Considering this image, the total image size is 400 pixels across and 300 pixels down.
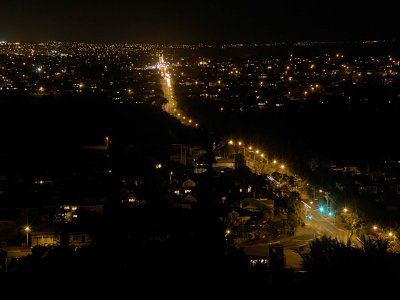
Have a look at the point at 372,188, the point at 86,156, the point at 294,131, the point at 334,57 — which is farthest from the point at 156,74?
the point at 372,188

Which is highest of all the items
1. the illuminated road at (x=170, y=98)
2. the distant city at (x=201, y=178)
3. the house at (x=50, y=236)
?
the illuminated road at (x=170, y=98)

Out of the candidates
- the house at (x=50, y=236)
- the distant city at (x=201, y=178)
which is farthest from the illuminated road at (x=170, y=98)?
the house at (x=50, y=236)

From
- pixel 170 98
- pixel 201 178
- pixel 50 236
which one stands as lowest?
pixel 50 236

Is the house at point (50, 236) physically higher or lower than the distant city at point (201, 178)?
lower

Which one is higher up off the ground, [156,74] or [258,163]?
[156,74]

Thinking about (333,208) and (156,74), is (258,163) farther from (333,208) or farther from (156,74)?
(156,74)

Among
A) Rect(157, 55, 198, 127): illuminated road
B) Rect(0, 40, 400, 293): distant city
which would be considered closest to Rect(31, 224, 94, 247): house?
Rect(0, 40, 400, 293): distant city

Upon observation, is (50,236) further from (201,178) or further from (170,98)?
(170,98)

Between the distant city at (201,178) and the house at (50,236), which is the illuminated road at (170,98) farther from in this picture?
the house at (50,236)

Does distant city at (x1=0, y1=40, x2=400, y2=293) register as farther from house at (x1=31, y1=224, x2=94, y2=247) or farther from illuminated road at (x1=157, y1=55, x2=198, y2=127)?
illuminated road at (x1=157, y1=55, x2=198, y2=127)

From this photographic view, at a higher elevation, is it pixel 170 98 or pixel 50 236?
pixel 170 98

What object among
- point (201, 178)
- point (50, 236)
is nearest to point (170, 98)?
point (201, 178)
